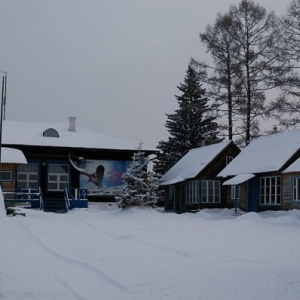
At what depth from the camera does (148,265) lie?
1034 cm

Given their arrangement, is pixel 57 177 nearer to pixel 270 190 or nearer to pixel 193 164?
pixel 193 164

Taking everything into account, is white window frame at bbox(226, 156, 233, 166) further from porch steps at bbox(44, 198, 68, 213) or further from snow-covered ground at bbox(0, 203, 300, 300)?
snow-covered ground at bbox(0, 203, 300, 300)

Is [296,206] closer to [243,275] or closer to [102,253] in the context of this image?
[102,253]

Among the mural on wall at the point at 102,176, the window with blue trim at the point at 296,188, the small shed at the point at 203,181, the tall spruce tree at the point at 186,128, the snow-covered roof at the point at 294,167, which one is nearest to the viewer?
the snow-covered roof at the point at 294,167

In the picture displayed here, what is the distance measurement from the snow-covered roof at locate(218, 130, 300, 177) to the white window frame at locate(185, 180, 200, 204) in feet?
9.18

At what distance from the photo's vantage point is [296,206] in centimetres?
2642

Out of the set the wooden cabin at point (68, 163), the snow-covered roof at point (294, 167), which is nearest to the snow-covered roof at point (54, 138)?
the wooden cabin at point (68, 163)

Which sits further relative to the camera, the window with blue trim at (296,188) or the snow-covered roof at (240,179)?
the snow-covered roof at (240,179)

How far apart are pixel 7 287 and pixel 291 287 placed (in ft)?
13.5

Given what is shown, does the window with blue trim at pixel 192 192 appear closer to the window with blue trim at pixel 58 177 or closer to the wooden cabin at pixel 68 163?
the wooden cabin at pixel 68 163

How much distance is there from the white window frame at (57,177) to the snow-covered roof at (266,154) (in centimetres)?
1163

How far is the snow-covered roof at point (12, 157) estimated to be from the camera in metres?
32.0

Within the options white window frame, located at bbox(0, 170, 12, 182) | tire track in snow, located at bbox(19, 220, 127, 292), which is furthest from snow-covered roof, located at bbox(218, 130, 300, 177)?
tire track in snow, located at bbox(19, 220, 127, 292)

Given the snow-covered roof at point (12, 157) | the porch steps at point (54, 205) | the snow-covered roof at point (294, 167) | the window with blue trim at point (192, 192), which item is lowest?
the porch steps at point (54, 205)
